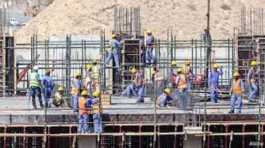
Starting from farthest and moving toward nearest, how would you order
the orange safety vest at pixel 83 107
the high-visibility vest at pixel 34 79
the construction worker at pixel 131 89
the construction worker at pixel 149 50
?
the construction worker at pixel 149 50 < the construction worker at pixel 131 89 < the high-visibility vest at pixel 34 79 < the orange safety vest at pixel 83 107

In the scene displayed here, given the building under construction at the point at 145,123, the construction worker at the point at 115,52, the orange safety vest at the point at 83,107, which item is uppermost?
the construction worker at the point at 115,52

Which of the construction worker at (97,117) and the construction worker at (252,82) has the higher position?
the construction worker at (252,82)

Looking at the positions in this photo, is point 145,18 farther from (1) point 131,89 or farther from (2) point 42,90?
(2) point 42,90

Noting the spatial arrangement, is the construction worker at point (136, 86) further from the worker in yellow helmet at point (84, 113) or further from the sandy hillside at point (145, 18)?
the sandy hillside at point (145, 18)

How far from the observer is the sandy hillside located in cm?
5828

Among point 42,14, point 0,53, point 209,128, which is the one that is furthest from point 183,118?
point 42,14

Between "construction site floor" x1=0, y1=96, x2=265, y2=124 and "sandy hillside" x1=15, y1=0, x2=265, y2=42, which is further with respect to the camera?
"sandy hillside" x1=15, y1=0, x2=265, y2=42

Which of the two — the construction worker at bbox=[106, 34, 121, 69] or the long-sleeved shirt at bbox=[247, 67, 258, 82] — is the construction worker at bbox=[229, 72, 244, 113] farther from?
the construction worker at bbox=[106, 34, 121, 69]

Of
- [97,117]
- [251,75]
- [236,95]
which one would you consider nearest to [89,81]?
[97,117]

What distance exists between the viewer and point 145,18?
196 ft

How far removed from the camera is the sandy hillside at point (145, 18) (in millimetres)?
58278

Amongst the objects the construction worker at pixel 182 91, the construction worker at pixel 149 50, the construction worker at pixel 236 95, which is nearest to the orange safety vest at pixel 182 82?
the construction worker at pixel 182 91

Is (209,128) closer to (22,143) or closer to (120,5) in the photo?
Result: (22,143)

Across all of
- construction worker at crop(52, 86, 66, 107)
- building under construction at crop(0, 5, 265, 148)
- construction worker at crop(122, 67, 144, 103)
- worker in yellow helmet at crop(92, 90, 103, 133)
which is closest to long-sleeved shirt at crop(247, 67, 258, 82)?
building under construction at crop(0, 5, 265, 148)
